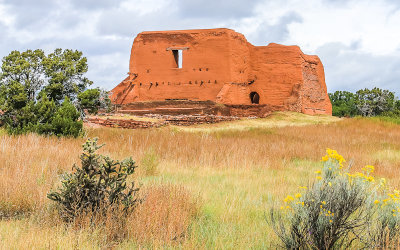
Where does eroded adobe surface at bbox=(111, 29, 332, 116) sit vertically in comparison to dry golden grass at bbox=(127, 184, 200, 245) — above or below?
above

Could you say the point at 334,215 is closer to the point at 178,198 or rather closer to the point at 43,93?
the point at 178,198

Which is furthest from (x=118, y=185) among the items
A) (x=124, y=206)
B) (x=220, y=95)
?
(x=220, y=95)

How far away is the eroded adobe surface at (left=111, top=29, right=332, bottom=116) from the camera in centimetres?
2786

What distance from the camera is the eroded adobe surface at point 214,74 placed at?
27859 millimetres

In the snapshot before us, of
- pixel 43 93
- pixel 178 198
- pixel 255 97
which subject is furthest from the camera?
pixel 255 97

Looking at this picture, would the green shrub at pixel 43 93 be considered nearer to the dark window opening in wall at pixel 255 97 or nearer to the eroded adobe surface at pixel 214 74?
the eroded adobe surface at pixel 214 74

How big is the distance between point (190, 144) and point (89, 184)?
5.74 meters

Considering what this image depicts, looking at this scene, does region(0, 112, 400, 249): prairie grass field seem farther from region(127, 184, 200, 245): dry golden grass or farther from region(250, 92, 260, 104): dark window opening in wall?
region(250, 92, 260, 104): dark window opening in wall

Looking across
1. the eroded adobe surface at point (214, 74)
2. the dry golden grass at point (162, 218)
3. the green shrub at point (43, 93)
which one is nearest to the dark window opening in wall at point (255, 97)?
the eroded adobe surface at point (214, 74)

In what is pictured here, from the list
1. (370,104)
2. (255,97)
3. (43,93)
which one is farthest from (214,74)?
(370,104)

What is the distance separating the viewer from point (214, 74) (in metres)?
28.0

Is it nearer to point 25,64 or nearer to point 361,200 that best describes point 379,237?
point 361,200

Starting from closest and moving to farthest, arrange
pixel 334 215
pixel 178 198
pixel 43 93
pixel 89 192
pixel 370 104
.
Answer: pixel 334 215 → pixel 89 192 → pixel 178 198 → pixel 43 93 → pixel 370 104

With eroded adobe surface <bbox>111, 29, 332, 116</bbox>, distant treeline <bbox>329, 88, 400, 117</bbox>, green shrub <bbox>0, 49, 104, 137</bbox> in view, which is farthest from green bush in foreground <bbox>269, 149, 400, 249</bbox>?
distant treeline <bbox>329, 88, 400, 117</bbox>
